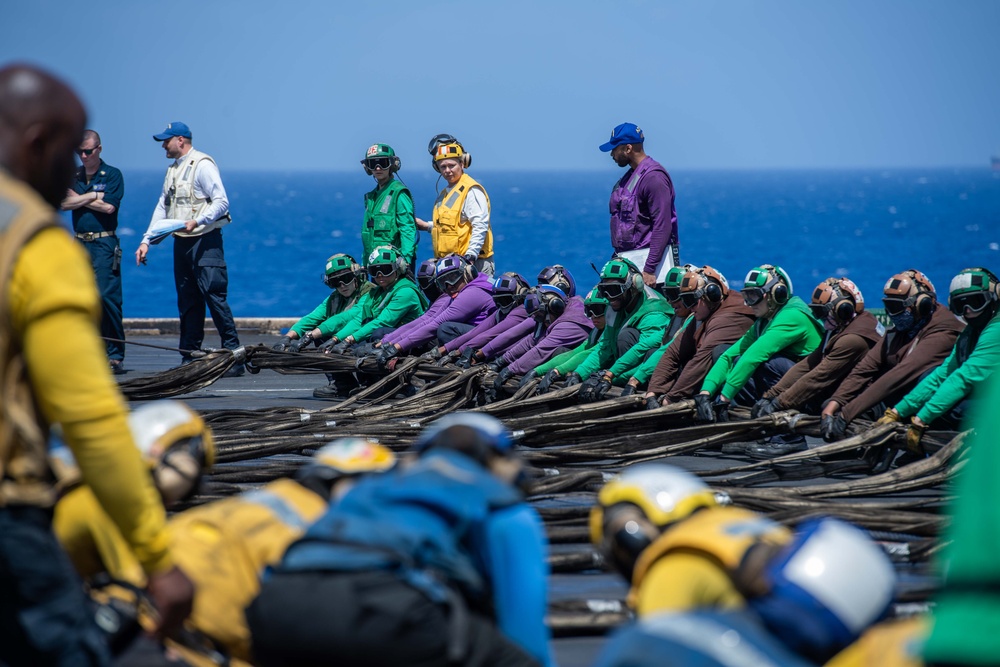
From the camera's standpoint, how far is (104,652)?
3.04 metres

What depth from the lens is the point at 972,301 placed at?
7992 mm

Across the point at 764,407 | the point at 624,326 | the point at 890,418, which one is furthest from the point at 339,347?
the point at 890,418

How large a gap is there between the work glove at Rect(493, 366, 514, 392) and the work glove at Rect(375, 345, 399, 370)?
1.14m

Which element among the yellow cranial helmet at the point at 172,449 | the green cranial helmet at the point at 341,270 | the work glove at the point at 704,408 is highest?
the yellow cranial helmet at the point at 172,449

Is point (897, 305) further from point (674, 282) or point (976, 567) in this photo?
point (976, 567)

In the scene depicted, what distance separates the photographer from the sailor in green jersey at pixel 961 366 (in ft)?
25.7

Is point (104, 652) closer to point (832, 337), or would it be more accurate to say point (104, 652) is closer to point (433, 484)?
point (433, 484)

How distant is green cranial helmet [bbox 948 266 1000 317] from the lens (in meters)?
7.95

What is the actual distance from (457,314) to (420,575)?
9211 mm

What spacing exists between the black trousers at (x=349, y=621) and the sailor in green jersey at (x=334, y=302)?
9.68 metres

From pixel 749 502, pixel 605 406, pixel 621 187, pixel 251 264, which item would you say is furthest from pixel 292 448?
pixel 251 264

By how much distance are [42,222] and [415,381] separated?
8630 millimetres

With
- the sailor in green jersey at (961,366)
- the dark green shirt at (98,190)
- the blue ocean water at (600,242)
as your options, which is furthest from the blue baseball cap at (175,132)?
the blue ocean water at (600,242)

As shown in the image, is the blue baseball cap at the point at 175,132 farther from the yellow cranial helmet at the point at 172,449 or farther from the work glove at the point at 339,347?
the yellow cranial helmet at the point at 172,449
